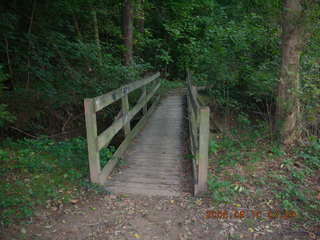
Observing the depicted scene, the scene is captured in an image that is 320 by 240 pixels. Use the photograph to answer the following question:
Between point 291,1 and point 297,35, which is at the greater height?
point 291,1

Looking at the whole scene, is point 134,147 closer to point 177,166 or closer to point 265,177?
point 177,166

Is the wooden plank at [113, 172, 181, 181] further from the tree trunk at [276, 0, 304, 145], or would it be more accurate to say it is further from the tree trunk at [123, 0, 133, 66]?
the tree trunk at [123, 0, 133, 66]

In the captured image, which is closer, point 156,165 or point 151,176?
point 151,176

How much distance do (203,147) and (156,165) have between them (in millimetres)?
1566

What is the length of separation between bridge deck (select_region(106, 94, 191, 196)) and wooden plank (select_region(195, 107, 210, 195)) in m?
0.34

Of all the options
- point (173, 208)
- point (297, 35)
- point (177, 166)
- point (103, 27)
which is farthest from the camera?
point (103, 27)

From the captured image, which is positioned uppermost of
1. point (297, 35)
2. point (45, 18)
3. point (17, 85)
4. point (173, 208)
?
point (45, 18)

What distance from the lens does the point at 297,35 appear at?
5047 mm

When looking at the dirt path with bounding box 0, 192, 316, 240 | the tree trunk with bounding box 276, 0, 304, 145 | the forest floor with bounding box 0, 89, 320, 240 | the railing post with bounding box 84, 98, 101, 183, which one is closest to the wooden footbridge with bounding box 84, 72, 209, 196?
the railing post with bounding box 84, 98, 101, 183

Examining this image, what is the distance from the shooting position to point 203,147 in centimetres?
347

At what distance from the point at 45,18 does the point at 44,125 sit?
3.16m

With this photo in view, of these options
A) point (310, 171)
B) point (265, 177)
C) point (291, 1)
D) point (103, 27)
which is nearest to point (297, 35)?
point (291, 1)

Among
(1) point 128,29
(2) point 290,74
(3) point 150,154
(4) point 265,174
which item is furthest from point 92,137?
(1) point 128,29

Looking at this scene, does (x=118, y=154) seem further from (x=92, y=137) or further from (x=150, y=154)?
(x=92, y=137)
